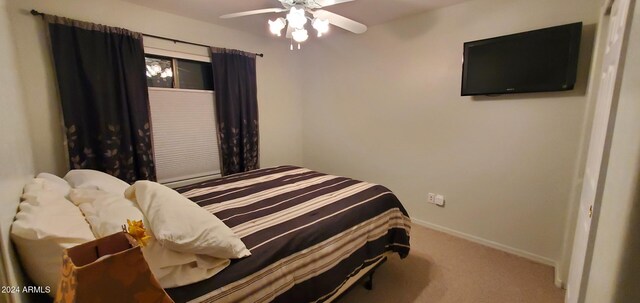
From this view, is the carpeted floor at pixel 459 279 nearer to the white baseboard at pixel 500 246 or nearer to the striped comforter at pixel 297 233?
the white baseboard at pixel 500 246

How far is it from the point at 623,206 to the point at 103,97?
324 centimetres

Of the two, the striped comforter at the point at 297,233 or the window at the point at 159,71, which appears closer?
the striped comforter at the point at 297,233

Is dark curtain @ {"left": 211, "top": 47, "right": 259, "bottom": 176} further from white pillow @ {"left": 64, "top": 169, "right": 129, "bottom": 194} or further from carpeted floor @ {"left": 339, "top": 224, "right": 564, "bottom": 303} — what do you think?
carpeted floor @ {"left": 339, "top": 224, "right": 564, "bottom": 303}

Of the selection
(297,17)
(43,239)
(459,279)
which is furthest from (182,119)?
(459,279)

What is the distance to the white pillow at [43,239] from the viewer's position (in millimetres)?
777

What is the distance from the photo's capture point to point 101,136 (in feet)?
7.48

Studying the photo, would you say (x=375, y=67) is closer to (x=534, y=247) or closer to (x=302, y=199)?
(x=302, y=199)

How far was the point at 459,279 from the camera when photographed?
2.06 meters

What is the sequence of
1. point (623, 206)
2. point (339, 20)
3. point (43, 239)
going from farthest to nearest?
point (339, 20) → point (43, 239) → point (623, 206)

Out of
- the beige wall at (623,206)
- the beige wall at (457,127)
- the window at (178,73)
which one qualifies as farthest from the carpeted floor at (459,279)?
the window at (178,73)

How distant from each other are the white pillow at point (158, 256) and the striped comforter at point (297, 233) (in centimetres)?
4

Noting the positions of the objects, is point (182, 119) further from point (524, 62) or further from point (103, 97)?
point (524, 62)

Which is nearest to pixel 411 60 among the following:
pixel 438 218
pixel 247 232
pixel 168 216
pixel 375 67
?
pixel 375 67

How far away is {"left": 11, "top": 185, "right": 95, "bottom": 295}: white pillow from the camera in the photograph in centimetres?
78
